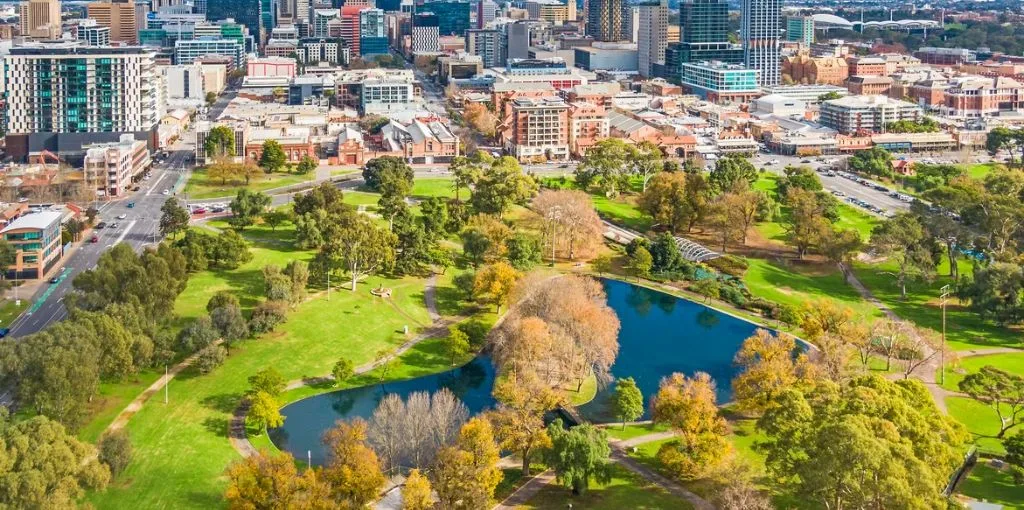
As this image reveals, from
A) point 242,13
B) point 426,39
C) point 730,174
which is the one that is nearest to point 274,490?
point 730,174

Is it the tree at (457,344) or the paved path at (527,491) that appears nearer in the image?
the paved path at (527,491)

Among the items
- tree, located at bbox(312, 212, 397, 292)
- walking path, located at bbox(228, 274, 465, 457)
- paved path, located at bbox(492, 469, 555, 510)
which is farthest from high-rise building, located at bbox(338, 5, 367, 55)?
paved path, located at bbox(492, 469, 555, 510)

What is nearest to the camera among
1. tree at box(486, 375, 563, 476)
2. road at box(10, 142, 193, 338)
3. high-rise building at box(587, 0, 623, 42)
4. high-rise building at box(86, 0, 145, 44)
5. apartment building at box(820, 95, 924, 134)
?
tree at box(486, 375, 563, 476)

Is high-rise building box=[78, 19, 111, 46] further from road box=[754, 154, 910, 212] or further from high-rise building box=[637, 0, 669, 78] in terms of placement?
road box=[754, 154, 910, 212]

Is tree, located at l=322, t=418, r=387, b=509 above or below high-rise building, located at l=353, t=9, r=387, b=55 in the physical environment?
below

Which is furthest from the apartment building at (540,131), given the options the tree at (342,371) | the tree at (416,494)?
the tree at (416,494)

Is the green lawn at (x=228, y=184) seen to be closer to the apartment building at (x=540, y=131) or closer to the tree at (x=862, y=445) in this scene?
the apartment building at (x=540, y=131)
